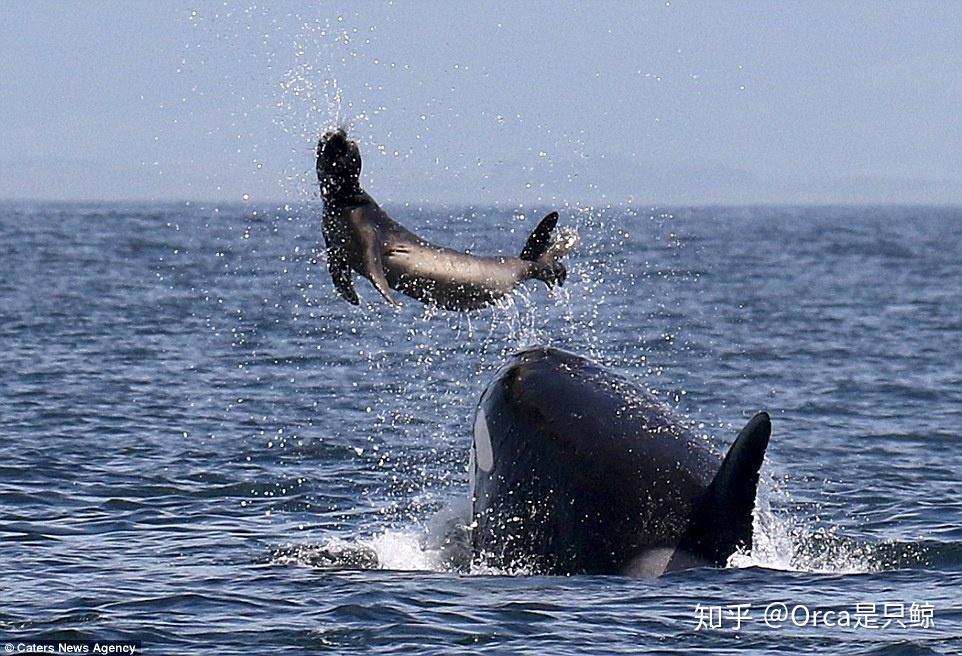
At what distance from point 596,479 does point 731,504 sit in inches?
39.7

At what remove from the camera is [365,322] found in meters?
42.4

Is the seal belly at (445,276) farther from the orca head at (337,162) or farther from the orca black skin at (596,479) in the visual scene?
the orca black skin at (596,479)

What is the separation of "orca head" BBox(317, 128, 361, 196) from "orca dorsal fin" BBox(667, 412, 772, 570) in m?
5.11

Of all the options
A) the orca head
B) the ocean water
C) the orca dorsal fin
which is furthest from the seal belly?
the orca dorsal fin

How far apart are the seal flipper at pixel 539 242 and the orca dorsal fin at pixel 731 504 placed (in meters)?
4.55

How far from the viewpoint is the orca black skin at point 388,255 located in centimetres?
1584

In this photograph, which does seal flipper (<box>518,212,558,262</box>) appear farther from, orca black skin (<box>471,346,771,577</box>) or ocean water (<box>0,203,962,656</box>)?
orca black skin (<box>471,346,771,577</box>)

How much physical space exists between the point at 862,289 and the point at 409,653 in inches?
1796

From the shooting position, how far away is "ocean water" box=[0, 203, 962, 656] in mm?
12391

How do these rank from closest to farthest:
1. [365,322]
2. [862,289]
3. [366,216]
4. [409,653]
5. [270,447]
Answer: [409,653] → [366,216] → [270,447] → [365,322] → [862,289]

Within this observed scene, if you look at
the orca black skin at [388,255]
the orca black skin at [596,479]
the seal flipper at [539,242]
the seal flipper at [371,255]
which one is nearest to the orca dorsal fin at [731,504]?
the orca black skin at [596,479]

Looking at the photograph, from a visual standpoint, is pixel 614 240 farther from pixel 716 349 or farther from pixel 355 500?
pixel 355 500

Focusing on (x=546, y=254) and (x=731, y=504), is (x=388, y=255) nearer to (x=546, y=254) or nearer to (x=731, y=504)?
(x=546, y=254)

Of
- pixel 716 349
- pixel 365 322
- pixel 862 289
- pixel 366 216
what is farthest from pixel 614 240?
pixel 366 216
